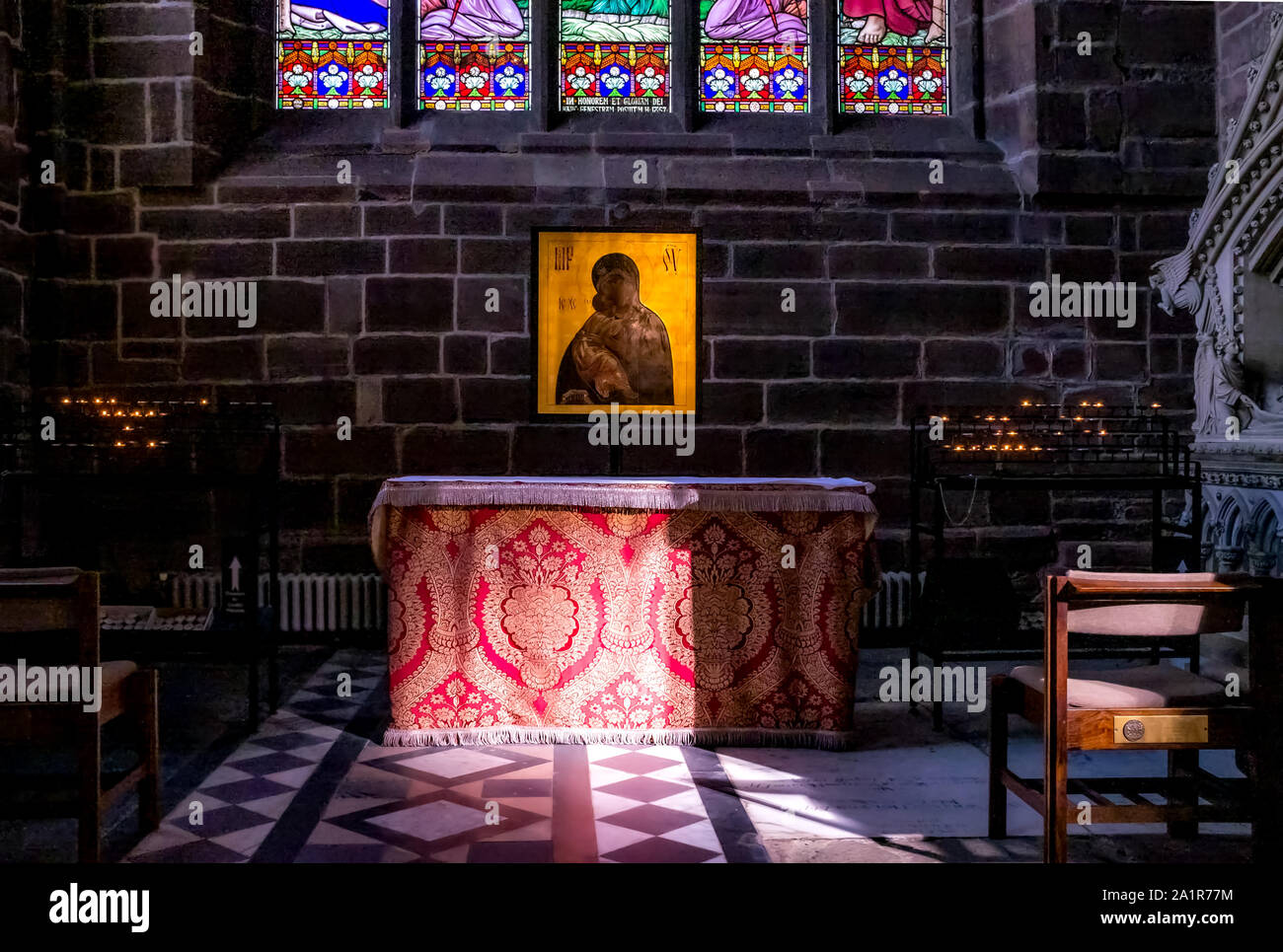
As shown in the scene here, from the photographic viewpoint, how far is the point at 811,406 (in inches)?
219

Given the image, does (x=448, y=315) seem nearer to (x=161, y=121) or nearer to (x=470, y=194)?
(x=470, y=194)

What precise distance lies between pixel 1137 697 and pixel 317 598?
4.15m

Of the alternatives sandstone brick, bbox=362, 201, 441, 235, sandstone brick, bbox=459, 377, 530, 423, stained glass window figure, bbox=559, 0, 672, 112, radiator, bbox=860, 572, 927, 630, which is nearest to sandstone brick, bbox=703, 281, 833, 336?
sandstone brick, bbox=459, 377, 530, 423

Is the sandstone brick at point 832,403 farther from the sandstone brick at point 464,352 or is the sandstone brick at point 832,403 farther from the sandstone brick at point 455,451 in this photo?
the sandstone brick at point 464,352

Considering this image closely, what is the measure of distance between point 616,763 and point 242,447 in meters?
3.14

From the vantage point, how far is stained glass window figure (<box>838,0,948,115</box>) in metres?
5.84

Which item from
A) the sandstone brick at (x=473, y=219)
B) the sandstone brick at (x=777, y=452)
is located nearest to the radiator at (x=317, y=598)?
the sandstone brick at (x=777, y=452)

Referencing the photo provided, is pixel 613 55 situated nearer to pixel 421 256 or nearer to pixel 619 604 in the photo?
pixel 421 256

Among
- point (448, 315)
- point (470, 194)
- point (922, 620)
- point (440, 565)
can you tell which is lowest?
point (922, 620)

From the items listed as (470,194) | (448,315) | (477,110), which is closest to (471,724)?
(448,315)

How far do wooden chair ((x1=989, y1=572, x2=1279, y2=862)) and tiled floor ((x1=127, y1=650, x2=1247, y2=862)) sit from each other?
301mm

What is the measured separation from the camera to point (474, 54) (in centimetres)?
572

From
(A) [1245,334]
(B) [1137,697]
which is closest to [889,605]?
(A) [1245,334]
